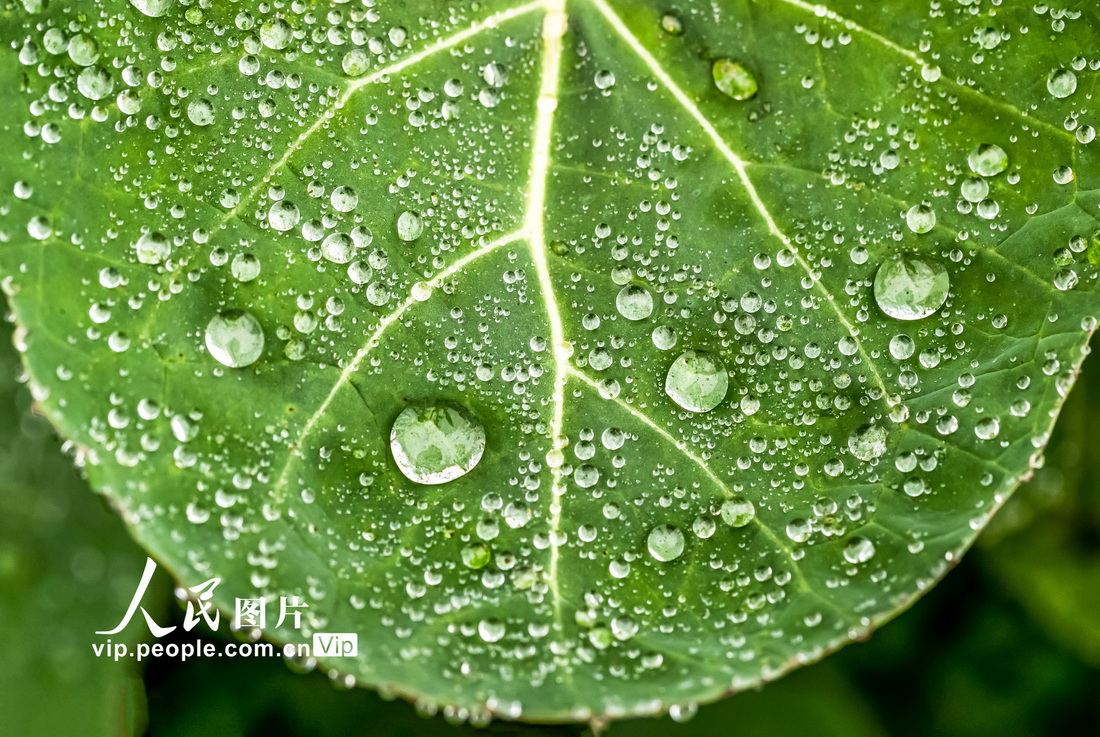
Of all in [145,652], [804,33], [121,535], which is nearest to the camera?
[804,33]

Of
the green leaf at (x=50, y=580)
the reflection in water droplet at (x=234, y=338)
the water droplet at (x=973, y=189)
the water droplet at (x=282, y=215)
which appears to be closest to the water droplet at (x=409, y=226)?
the water droplet at (x=282, y=215)

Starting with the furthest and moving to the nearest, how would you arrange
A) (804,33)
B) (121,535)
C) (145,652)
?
(121,535), (145,652), (804,33)

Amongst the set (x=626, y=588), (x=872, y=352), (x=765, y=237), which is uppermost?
(x=765, y=237)

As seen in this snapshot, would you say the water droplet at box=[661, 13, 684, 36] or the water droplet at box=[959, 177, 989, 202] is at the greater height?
the water droplet at box=[661, 13, 684, 36]

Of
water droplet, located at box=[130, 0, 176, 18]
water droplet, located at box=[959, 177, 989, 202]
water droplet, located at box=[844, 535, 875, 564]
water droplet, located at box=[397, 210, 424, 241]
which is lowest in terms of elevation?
water droplet, located at box=[844, 535, 875, 564]

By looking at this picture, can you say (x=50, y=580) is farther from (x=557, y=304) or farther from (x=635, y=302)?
(x=635, y=302)

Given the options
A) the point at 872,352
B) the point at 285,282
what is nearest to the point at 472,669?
the point at 285,282

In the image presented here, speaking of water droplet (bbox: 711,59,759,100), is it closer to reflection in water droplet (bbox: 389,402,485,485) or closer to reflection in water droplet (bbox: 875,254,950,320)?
reflection in water droplet (bbox: 875,254,950,320)

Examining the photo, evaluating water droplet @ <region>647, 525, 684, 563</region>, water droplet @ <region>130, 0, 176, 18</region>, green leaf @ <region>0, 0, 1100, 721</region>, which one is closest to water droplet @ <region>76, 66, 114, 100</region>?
green leaf @ <region>0, 0, 1100, 721</region>

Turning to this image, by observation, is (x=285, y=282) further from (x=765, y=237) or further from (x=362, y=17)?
(x=765, y=237)
